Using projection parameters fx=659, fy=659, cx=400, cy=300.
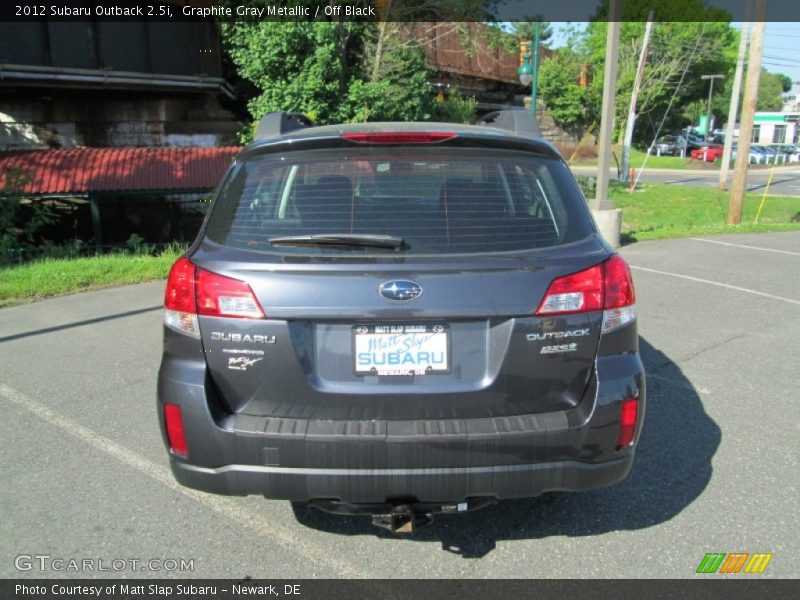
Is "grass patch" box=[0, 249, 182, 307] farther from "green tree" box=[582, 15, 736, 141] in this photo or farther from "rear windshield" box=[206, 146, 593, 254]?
"green tree" box=[582, 15, 736, 141]

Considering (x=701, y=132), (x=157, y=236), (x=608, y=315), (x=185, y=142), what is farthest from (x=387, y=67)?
(x=701, y=132)

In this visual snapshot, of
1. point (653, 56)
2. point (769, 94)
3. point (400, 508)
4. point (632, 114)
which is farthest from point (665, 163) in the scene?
point (769, 94)

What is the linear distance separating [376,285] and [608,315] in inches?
36.7

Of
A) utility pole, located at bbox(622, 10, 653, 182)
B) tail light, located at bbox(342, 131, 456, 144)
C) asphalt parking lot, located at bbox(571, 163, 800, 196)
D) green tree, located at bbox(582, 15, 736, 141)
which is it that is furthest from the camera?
green tree, located at bbox(582, 15, 736, 141)

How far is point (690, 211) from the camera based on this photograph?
2136cm

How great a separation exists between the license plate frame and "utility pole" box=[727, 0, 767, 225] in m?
15.9

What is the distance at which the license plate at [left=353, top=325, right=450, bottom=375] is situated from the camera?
2.48 metres

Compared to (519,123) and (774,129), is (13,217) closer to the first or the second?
(519,123)

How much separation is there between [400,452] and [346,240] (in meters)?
0.83

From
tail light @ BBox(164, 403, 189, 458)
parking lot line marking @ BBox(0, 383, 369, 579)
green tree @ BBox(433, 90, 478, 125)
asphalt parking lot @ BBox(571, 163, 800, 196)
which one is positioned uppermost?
green tree @ BBox(433, 90, 478, 125)

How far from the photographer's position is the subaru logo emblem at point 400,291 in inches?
96.3

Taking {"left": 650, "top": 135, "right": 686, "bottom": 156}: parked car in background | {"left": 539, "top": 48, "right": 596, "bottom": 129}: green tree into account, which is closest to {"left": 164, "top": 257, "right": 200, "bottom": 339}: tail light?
{"left": 539, "top": 48, "right": 596, "bottom": 129}: green tree

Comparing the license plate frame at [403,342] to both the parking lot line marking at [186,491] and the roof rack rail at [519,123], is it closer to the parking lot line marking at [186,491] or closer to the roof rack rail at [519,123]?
the parking lot line marking at [186,491]

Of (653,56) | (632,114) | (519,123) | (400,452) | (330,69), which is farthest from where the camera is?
(653,56)
